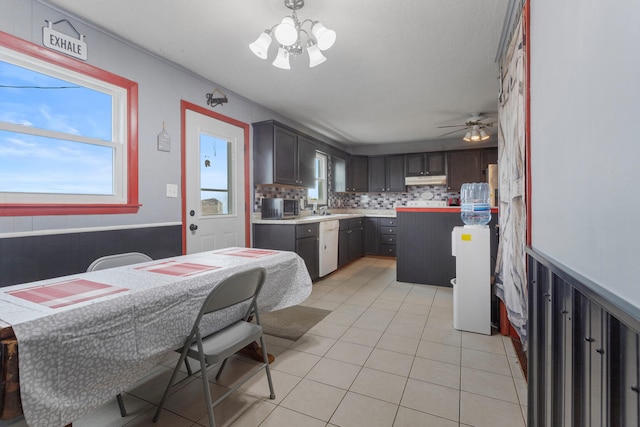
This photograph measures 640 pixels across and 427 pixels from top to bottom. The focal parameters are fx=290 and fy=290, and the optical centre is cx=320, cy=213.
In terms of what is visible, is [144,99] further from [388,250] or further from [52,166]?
[388,250]

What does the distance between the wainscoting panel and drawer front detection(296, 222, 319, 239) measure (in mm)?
2731

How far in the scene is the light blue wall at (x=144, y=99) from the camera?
1877 millimetres

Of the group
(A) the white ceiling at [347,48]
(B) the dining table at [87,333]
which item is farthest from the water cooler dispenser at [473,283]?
(B) the dining table at [87,333]

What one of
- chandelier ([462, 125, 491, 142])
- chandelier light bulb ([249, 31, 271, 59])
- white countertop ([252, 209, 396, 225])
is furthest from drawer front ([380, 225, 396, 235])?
chandelier light bulb ([249, 31, 271, 59])

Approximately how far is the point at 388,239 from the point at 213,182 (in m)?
3.84

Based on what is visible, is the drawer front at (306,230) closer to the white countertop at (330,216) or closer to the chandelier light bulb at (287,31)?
the white countertop at (330,216)

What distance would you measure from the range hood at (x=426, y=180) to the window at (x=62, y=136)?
16.7ft

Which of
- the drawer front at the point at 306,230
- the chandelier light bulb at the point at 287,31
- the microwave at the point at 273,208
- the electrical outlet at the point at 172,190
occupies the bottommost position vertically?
the drawer front at the point at 306,230

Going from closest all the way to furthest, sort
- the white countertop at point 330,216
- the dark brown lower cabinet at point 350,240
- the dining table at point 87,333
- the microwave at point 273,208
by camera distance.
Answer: the dining table at point 87,333 → the white countertop at point 330,216 → the microwave at point 273,208 → the dark brown lower cabinet at point 350,240

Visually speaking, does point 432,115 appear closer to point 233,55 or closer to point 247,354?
point 233,55

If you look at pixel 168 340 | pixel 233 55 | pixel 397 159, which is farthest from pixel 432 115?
pixel 168 340

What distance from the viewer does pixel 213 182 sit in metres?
3.34

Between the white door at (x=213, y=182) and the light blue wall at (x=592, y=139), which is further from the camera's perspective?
the white door at (x=213, y=182)

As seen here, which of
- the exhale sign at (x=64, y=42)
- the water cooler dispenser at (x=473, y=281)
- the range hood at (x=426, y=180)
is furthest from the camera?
the range hood at (x=426, y=180)
